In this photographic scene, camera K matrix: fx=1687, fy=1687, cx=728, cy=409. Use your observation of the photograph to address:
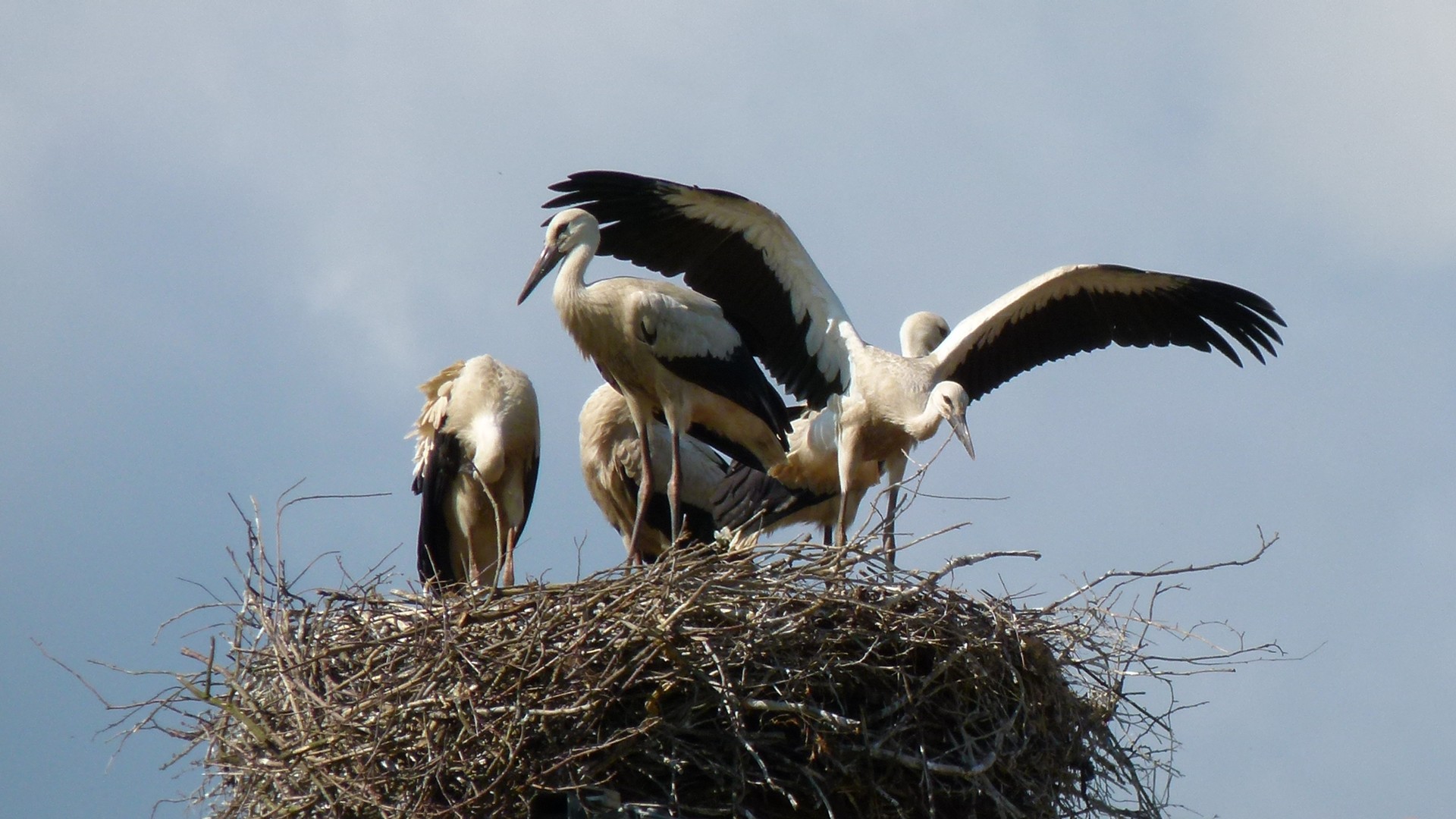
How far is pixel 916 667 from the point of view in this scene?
5000mm

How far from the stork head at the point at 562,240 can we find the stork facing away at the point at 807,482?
1.29 metres

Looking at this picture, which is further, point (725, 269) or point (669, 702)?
point (725, 269)

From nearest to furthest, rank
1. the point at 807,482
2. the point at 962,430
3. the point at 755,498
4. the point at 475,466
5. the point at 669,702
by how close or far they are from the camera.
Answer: the point at 669,702 → the point at 962,430 → the point at 475,466 → the point at 807,482 → the point at 755,498

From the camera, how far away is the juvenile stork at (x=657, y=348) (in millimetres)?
6609

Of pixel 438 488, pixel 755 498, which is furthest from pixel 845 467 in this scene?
pixel 438 488

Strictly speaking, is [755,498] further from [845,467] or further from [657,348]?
[657,348]

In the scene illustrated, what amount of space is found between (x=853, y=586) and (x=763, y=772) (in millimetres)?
689

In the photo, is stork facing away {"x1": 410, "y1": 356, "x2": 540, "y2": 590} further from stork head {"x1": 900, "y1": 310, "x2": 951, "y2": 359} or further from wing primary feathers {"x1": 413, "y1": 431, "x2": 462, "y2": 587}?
stork head {"x1": 900, "y1": 310, "x2": 951, "y2": 359}

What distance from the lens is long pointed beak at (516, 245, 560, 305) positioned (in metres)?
6.75

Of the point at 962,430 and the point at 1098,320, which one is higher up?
the point at 1098,320

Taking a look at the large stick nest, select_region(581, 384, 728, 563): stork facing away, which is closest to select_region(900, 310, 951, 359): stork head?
select_region(581, 384, 728, 563): stork facing away

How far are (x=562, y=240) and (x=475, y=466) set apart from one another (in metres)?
1.12

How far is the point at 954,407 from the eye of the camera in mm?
6152

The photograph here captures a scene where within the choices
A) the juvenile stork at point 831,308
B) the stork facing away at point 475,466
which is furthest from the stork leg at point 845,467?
the stork facing away at point 475,466
